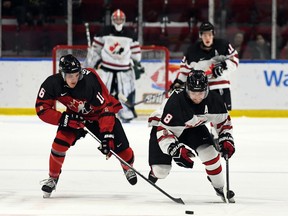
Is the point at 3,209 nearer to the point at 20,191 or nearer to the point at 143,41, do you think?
the point at 20,191

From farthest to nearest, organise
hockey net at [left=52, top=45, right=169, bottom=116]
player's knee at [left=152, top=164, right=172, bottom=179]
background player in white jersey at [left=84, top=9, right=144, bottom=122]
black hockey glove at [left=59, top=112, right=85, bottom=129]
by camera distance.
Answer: hockey net at [left=52, top=45, right=169, bottom=116], background player in white jersey at [left=84, top=9, right=144, bottom=122], player's knee at [left=152, top=164, right=172, bottom=179], black hockey glove at [left=59, top=112, right=85, bottom=129]

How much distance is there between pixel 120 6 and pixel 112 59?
1267 mm

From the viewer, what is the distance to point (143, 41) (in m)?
10.7

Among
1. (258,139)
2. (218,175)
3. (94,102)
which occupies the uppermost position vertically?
(94,102)

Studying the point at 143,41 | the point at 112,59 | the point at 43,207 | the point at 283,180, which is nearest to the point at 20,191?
the point at 43,207

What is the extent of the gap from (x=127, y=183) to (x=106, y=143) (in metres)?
0.70

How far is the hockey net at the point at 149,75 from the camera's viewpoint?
33.1 feet

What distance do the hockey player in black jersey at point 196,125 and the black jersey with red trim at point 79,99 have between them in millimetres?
319

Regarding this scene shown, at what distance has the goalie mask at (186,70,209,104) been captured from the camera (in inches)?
178

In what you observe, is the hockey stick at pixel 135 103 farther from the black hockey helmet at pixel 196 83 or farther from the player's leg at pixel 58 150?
the black hockey helmet at pixel 196 83

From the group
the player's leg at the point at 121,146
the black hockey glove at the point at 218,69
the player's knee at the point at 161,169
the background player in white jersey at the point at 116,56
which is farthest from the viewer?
the background player in white jersey at the point at 116,56

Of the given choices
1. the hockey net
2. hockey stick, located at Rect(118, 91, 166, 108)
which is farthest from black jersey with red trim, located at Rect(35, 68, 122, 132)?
the hockey net

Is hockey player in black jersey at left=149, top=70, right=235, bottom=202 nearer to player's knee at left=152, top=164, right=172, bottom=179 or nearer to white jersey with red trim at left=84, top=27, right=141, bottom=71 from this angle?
player's knee at left=152, top=164, right=172, bottom=179

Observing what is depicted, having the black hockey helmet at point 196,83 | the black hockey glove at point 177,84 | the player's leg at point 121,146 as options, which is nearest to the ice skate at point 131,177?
the player's leg at point 121,146
